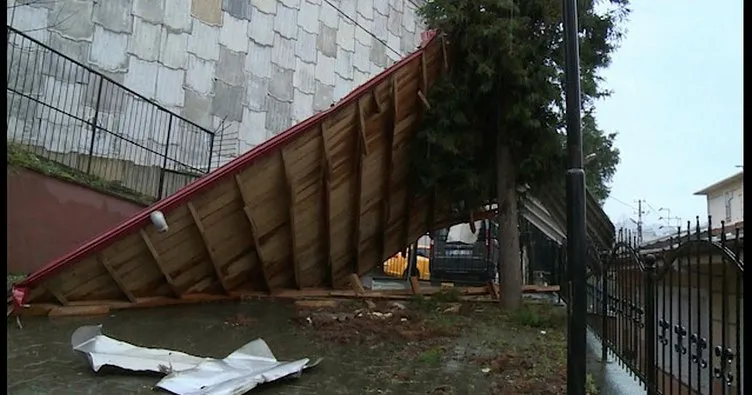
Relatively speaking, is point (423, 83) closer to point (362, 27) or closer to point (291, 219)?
point (291, 219)

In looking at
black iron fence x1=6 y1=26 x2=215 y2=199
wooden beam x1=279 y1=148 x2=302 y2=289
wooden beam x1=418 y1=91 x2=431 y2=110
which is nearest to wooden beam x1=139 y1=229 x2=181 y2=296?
wooden beam x1=279 y1=148 x2=302 y2=289

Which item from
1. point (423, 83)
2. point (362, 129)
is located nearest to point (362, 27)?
point (423, 83)

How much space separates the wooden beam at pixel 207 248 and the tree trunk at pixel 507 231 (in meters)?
4.01

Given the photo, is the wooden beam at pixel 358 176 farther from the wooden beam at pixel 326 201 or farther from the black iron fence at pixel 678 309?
the black iron fence at pixel 678 309

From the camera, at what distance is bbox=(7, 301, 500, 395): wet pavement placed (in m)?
4.42

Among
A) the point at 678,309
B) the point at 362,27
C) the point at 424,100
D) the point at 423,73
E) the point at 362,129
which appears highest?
the point at 362,27

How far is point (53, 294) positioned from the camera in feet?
21.5

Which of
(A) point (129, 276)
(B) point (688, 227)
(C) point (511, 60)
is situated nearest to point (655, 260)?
(B) point (688, 227)

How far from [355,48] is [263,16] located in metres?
3.57

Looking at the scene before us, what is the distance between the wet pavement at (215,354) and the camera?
14.5ft

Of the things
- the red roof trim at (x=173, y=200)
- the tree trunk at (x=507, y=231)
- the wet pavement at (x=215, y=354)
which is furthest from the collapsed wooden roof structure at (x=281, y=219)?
the tree trunk at (x=507, y=231)

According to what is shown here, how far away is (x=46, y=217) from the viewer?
7816mm

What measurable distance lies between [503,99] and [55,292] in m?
6.08

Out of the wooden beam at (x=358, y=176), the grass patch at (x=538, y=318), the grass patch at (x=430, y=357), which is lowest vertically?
the grass patch at (x=430, y=357)
